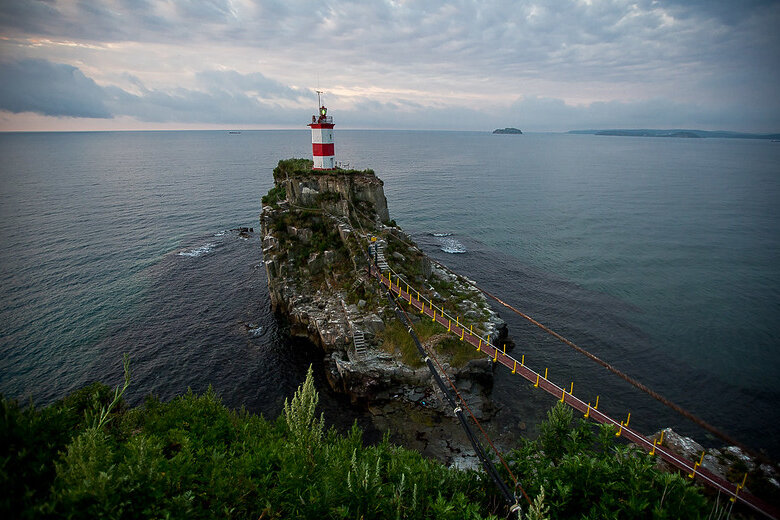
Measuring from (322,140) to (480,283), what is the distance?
2510 centimetres

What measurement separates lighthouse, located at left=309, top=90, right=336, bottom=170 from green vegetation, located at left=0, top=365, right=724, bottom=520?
33.4 m

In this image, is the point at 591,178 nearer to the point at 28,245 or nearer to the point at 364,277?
the point at 364,277

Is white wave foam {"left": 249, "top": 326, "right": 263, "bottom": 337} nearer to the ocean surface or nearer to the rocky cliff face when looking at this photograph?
the ocean surface

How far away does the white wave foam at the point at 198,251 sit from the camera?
53469 millimetres

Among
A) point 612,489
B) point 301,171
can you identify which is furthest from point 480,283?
point 612,489

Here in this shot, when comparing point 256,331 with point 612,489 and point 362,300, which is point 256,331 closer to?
point 362,300

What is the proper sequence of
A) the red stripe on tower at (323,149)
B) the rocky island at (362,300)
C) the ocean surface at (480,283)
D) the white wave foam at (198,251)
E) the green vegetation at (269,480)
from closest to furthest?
the green vegetation at (269,480)
the rocky island at (362,300)
the ocean surface at (480,283)
the red stripe on tower at (323,149)
the white wave foam at (198,251)

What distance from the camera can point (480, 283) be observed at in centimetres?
4575

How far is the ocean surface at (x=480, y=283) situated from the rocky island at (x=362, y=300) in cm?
256

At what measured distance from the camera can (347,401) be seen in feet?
91.3

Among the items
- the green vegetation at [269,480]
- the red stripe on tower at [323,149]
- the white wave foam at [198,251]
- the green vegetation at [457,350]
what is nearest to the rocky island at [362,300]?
the green vegetation at [457,350]

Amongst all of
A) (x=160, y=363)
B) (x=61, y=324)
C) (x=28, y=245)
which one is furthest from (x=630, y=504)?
(x=28, y=245)

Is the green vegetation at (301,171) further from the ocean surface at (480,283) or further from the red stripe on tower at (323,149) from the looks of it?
the ocean surface at (480,283)

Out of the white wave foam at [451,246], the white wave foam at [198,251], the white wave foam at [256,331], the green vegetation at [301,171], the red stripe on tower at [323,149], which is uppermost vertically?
the red stripe on tower at [323,149]
